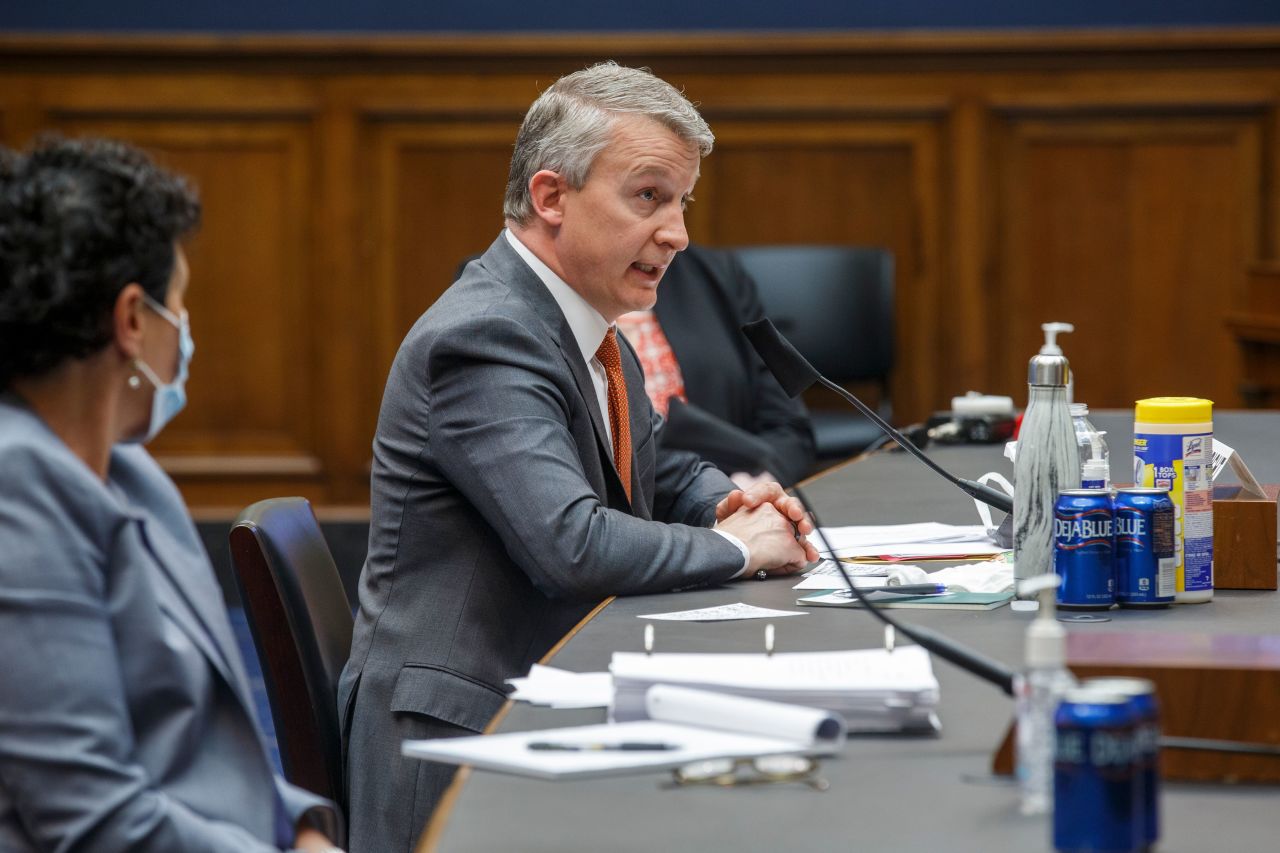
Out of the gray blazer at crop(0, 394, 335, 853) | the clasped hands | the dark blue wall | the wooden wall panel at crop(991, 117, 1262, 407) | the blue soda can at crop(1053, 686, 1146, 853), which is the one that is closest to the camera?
the blue soda can at crop(1053, 686, 1146, 853)

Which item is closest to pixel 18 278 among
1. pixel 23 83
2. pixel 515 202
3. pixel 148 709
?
pixel 148 709

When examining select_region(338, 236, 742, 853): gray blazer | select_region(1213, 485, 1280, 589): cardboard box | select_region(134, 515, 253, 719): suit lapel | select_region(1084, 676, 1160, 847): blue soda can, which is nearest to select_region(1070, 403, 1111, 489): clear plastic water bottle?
select_region(1213, 485, 1280, 589): cardboard box

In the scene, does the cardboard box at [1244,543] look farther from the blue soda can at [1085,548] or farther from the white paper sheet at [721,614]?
the white paper sheet at [721,614]

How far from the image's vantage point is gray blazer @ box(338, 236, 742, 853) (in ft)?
5.70

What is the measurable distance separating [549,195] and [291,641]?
0.65 m

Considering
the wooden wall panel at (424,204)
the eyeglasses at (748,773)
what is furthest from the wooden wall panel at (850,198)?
the eyeglasses at (748,773)

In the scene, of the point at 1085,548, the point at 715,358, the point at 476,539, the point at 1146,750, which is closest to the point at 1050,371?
the point at 1085,548

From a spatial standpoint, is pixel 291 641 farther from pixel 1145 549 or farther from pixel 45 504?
pixel 1145 549

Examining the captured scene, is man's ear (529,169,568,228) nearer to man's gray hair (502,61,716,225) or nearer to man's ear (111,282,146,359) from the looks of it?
man's gray hair (502,61,716,225)

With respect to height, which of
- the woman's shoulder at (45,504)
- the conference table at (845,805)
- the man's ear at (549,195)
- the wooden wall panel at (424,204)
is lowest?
the conference table at (845,805)

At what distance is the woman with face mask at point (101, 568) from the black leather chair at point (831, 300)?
3.39 meters

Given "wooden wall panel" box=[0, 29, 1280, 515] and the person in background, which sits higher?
"wooden wall panel" box=[0, 29, 1280, 515]

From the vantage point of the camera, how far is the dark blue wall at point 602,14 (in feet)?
16.8

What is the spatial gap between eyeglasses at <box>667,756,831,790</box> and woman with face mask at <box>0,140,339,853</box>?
33 cm
